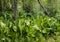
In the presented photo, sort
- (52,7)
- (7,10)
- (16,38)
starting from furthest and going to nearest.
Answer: (52,7) < (7,10) < (16,38)

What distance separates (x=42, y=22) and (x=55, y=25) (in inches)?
25.9

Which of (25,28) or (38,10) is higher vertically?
(25,28)

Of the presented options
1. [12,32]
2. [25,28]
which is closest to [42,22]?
[25,28]

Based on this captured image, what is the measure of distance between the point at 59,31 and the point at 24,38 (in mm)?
1802

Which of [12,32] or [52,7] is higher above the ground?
[12,32]

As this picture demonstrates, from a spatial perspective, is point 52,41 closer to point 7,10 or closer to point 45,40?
point 45,40

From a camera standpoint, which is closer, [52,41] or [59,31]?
[52,41]

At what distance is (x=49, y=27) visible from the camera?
287 inches

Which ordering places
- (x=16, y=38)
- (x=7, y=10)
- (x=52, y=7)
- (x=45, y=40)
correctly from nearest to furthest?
(x=16, y=38) → (x=45, y=40) → (x=7, y=10) → (x=52, y=7)

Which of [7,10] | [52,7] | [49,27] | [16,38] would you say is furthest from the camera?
[52,7]

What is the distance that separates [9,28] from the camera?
630cm

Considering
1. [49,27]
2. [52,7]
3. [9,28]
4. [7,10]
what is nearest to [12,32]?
[9,28]

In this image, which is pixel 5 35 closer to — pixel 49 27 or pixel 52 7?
pixel 49 27

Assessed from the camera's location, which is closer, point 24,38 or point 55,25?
point 24,38
